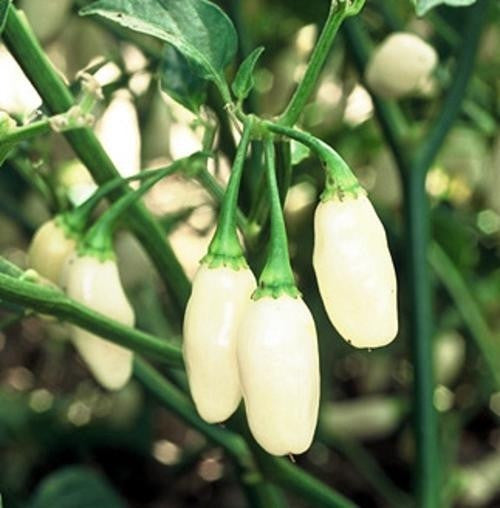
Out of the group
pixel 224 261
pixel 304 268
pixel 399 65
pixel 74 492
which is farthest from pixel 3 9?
pixel 304 268

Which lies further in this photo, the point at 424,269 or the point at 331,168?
the point at 424,269

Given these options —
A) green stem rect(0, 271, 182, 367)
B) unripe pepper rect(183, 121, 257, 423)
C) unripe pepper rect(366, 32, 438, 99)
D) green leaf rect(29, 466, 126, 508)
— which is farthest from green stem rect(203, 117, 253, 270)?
green leaf rect(29, 466, 126, 508)

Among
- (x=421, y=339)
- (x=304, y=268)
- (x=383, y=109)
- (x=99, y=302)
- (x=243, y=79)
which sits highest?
(x=243, y=79)

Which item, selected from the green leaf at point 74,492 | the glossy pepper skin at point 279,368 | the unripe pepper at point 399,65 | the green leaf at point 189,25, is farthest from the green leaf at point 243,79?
the green leaf at point 74,492

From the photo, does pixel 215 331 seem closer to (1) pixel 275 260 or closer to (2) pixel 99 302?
(1) pixel 275 260

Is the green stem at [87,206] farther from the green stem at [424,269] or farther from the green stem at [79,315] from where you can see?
the green stem at [424,269]
